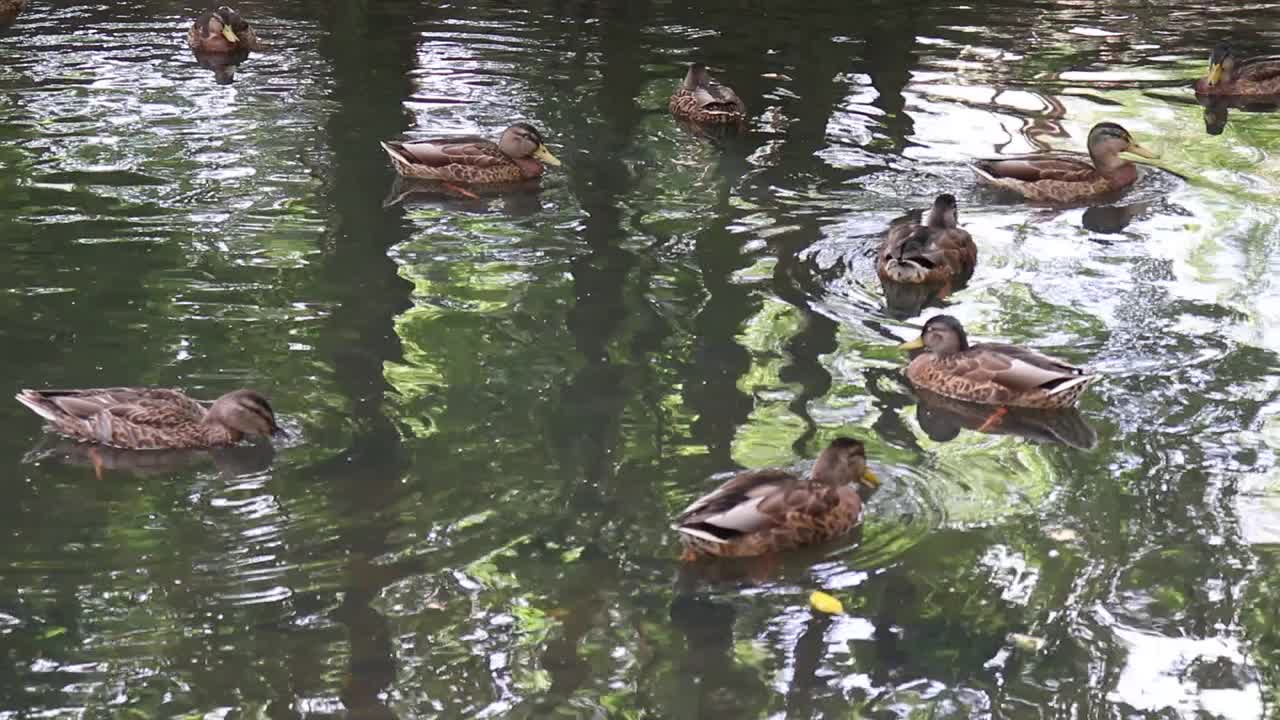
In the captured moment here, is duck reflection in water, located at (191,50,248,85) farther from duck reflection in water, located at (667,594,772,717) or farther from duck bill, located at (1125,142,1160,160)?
duck reflection in water, located at (667,594,772,717)

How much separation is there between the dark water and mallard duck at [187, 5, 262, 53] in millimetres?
392

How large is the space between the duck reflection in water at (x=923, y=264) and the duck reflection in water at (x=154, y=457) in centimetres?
424

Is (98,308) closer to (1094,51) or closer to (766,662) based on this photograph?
(766,662)

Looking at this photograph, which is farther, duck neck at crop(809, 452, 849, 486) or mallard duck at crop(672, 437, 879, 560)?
duck neck at crop(809, 452, 849, 486)

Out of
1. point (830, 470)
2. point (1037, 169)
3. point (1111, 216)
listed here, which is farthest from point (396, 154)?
point (830, 470)

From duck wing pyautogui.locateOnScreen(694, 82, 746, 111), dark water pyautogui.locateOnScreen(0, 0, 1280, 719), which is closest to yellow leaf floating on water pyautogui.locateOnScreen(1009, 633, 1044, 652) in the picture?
dark water pyautogui.locateOnScreen(0, 0, 1280, 719)

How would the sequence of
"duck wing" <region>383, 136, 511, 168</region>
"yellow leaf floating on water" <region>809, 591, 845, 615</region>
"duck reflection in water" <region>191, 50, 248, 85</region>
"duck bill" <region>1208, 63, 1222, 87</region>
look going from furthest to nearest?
1. "duck reflection in water" <region>191, 50, 248, 85</region>
2. "duck bill" <region>1208, 63, 1222, 87</region>
3. "duck wing" <region>383, 136, 511, 168</region>
4. "yellow leaf floating on water" <region>809, 591, 845, 615</region>

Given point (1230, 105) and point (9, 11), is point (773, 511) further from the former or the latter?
point (9, 11)

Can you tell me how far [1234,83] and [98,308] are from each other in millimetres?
10860

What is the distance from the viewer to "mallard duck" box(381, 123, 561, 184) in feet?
43.8

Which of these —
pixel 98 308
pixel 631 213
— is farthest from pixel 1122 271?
pixel 98 308

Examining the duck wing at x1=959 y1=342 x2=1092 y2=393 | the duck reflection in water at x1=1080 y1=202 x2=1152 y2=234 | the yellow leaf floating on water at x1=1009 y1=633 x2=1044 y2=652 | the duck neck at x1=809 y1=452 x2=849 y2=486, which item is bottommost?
the duck reflection in water at x1=1080 y1=202 x2=1152 y2=234

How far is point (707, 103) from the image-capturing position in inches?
587

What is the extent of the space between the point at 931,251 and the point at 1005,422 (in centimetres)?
203
